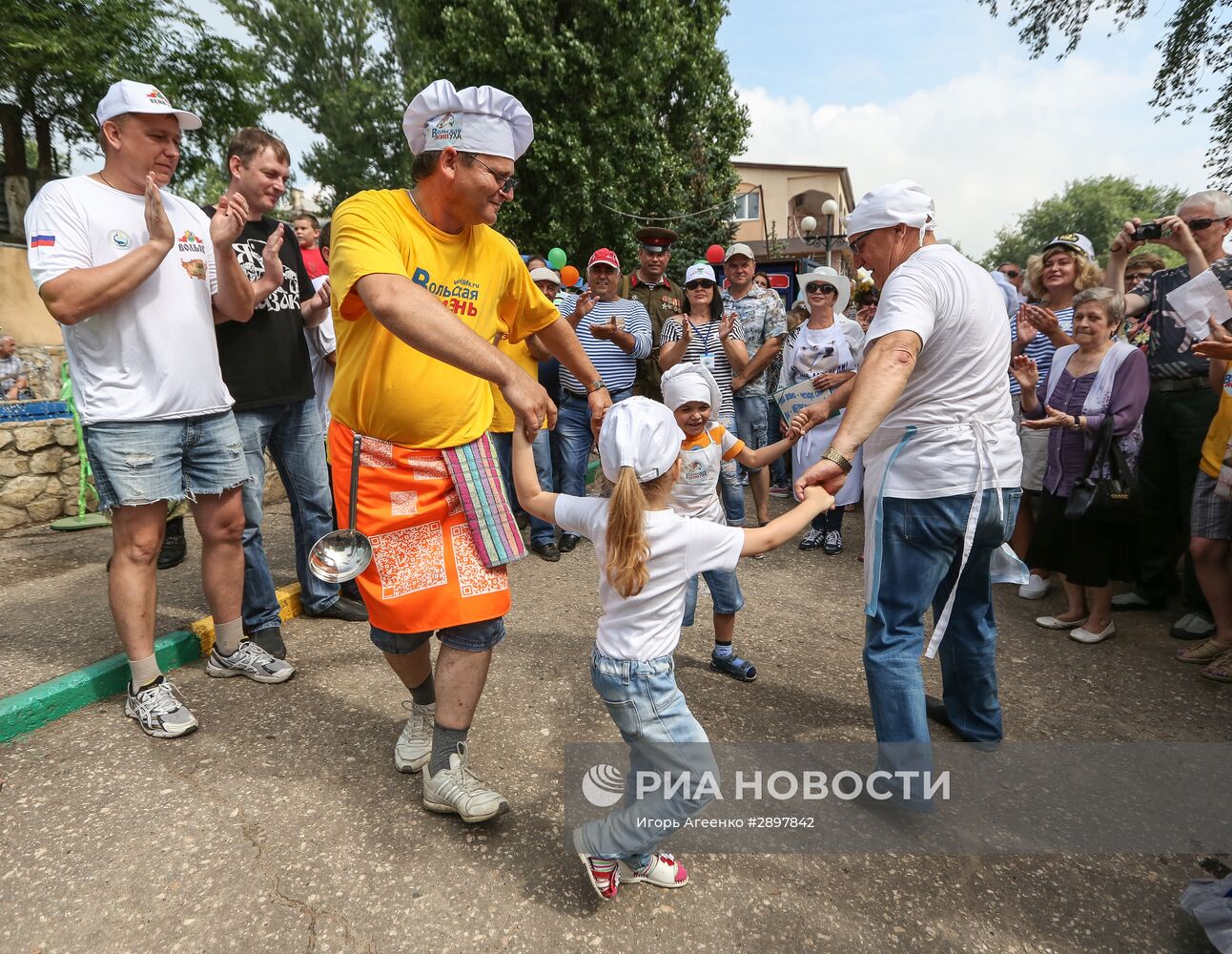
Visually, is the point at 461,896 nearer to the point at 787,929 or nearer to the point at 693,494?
the point at 787,929

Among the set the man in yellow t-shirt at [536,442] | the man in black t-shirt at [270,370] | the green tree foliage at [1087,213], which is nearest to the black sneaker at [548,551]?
the man in yellow t-shirt at [536,442]

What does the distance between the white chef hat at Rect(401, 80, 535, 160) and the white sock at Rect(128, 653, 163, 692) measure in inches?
87.6

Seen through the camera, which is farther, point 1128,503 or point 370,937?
point 1128,503

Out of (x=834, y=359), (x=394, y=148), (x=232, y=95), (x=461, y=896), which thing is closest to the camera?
(x=461, y=896)

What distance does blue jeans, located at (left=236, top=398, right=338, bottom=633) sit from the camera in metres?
3.47

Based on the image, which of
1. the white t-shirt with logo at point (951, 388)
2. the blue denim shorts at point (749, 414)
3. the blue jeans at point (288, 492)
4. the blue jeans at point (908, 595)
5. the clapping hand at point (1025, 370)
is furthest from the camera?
the blue denim shorts at point (749, 414)

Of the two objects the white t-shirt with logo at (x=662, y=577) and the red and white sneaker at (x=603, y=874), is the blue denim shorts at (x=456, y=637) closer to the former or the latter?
the white t-shirt with logo at (x=662, y=577)

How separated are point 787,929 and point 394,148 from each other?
29.2 metres

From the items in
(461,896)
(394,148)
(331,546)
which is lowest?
(461,896)

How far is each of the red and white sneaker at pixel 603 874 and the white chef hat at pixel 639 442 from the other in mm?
1050

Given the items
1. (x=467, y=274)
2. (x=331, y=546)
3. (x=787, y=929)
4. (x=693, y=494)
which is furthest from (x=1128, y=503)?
(x=331, y=546)

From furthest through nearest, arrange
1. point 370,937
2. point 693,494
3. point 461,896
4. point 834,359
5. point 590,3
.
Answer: point 590,3 < point 834,359 < point 693,494 < point 461,896 < point 370,937

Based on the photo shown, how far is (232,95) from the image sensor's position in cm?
2002

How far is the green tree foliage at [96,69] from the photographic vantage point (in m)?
16.0
